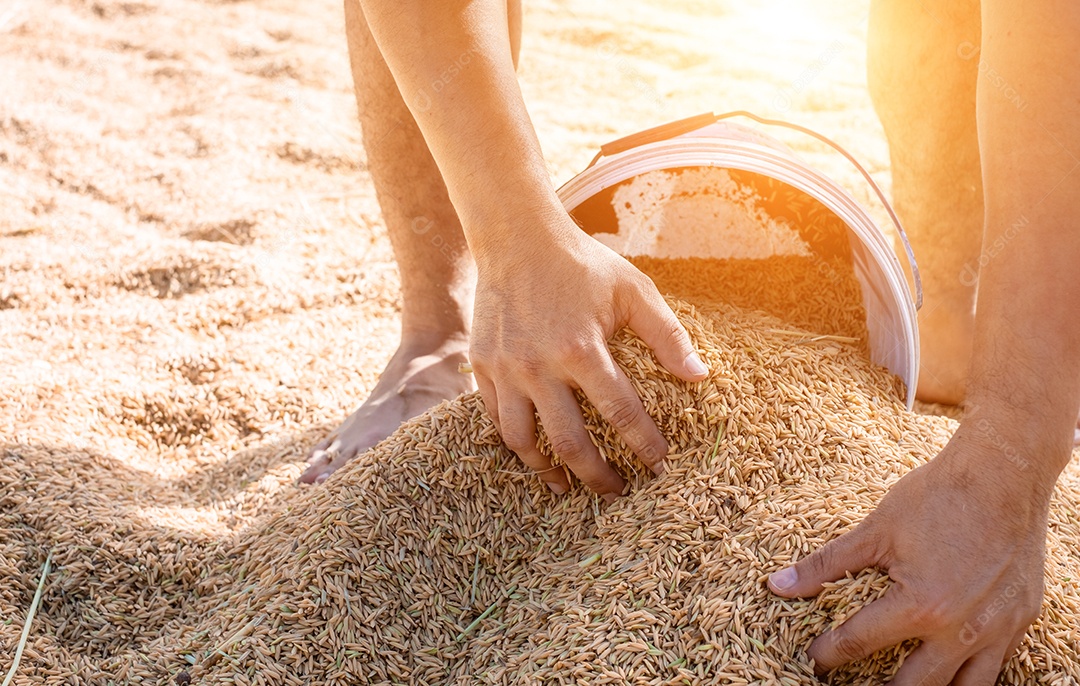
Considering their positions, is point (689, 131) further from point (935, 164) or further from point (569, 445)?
point (935, 164)

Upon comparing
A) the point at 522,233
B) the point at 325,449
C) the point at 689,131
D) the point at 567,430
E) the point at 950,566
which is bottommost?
the point at 325,449

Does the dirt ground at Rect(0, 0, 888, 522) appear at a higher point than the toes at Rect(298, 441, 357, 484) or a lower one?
higher

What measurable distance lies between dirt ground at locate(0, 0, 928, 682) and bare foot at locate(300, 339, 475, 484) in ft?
0.37

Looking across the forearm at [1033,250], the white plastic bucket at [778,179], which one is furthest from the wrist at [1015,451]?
the white plastic bucket at [778,179]

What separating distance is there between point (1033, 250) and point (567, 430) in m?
0.80

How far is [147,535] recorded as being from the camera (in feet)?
6.22

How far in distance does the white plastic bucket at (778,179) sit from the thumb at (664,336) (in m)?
0.32

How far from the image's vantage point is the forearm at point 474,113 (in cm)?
156

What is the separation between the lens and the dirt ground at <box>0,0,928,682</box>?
2262 mm

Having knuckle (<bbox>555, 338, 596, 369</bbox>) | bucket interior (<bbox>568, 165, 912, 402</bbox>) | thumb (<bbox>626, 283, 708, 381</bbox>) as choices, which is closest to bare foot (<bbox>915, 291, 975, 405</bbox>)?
bucket interior (<bbox>568, 165, 912, 402</bbox>)

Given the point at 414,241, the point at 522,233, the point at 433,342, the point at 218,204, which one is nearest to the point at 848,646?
the point at 522,233

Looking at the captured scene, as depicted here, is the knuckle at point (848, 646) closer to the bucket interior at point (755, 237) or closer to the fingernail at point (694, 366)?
the fingernail at point (694, 366)

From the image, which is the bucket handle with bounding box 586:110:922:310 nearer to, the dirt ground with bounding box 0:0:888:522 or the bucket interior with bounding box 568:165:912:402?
the bucket interior with bounding box 568:165:912:402

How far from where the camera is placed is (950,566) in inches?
51.4
